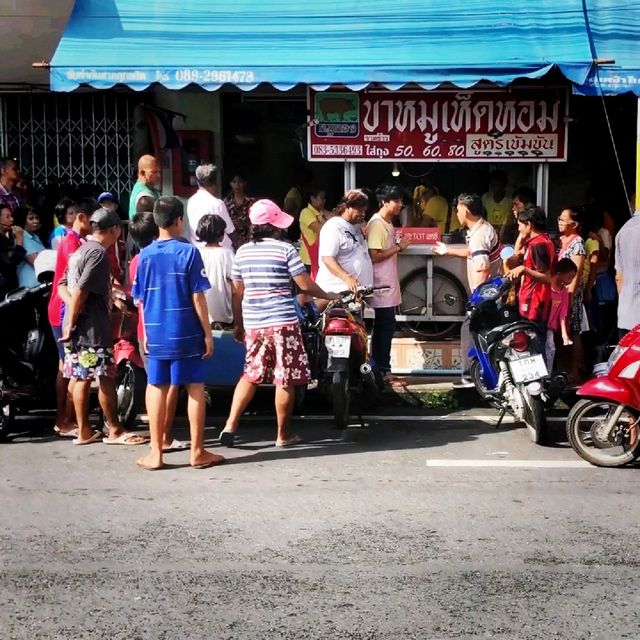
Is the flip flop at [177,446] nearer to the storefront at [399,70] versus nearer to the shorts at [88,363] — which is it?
the shorts at [88,363]

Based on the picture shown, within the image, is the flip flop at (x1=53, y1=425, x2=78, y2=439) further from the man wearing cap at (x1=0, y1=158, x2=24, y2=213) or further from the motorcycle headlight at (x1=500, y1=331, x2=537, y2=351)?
the motorcycle headlight at (x1=500, y1=331, x2=537, y2=351)

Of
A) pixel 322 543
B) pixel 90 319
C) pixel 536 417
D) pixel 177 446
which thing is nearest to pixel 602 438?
pixel 536 417

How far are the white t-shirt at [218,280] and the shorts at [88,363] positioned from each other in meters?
0.96

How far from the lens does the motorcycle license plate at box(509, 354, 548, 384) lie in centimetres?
736

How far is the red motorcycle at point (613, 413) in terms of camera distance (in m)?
6.61

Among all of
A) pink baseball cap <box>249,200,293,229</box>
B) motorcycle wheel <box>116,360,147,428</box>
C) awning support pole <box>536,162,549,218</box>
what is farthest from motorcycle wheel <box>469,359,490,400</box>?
motorcycle wheel <box>116,360,147,428</box>

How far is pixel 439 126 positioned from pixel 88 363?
4.48m

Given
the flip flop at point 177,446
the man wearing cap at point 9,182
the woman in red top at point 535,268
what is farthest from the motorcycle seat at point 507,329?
the man wearing cap at point 9,182

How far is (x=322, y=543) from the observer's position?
5309 mm

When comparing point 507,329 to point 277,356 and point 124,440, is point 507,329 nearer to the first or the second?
point 277,356

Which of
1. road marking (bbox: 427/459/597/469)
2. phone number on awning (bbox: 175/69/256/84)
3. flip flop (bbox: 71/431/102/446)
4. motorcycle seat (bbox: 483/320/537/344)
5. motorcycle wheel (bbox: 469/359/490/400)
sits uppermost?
phone number on awning (bbox: 175/69/256/84)

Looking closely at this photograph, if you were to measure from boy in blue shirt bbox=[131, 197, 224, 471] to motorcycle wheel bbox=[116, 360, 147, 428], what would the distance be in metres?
1.05

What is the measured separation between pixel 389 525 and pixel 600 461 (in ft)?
6.09

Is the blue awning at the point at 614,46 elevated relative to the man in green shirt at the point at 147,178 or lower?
elevated
